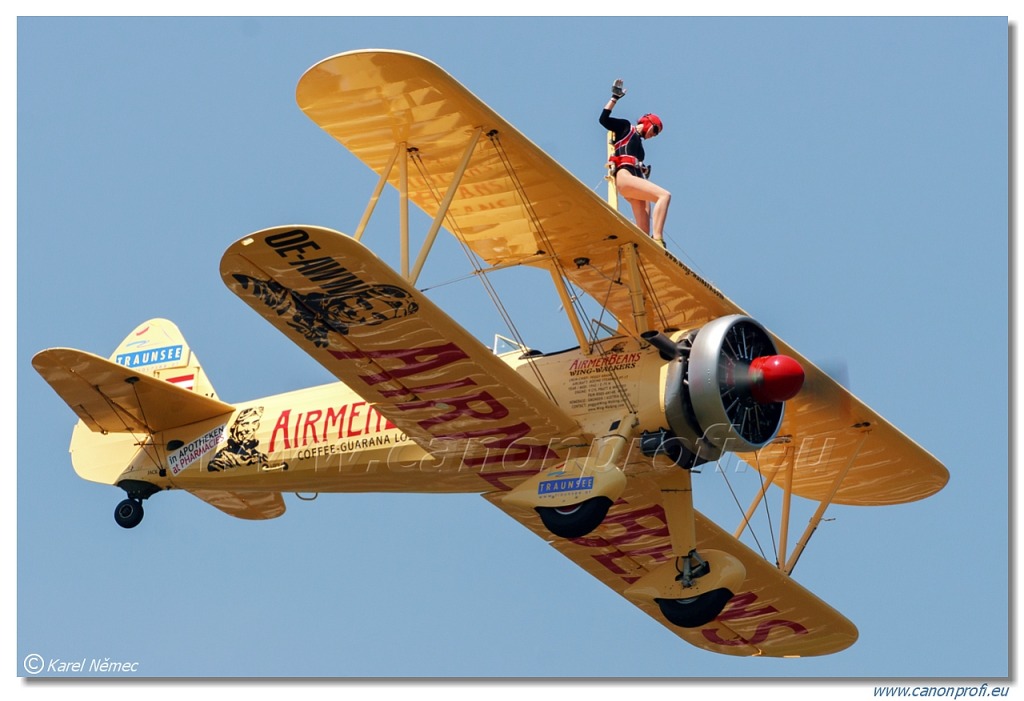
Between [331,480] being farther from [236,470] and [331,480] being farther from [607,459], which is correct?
[607,459]

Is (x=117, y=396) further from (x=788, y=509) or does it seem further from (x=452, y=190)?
(x=788, y=509)

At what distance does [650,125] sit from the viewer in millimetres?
18156

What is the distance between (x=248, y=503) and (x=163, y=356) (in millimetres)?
1943

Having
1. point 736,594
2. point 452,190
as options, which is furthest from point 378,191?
point 736,594

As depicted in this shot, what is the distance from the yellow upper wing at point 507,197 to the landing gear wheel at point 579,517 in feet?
6.82

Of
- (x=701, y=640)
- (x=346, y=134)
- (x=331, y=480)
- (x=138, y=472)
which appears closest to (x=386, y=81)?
(x=346, y=134)

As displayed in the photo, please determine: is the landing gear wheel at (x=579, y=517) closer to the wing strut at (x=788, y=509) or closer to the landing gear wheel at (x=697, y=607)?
the landing gear wheel at (x=697, y=607)

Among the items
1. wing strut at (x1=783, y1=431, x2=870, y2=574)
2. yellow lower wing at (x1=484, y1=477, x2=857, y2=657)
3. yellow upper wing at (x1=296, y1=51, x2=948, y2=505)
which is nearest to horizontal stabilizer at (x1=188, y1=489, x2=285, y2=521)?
yellow lower wing at (x1=484, y1=477, x2=857, y2=657)

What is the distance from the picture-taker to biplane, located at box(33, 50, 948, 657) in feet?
50.6

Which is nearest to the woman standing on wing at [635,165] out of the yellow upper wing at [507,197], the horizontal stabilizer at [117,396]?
the yellow upper wing at [507,197]

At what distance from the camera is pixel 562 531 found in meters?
15.9

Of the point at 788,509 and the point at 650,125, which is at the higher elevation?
the point at 650,125

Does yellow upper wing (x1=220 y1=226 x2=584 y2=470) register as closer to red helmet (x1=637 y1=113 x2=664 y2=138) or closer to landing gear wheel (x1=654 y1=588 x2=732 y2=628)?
landing gear wheel (x1=654 y1=588 x2=732 y2=628)

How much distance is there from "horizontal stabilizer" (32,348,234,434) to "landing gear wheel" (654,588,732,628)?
15.8 feet
